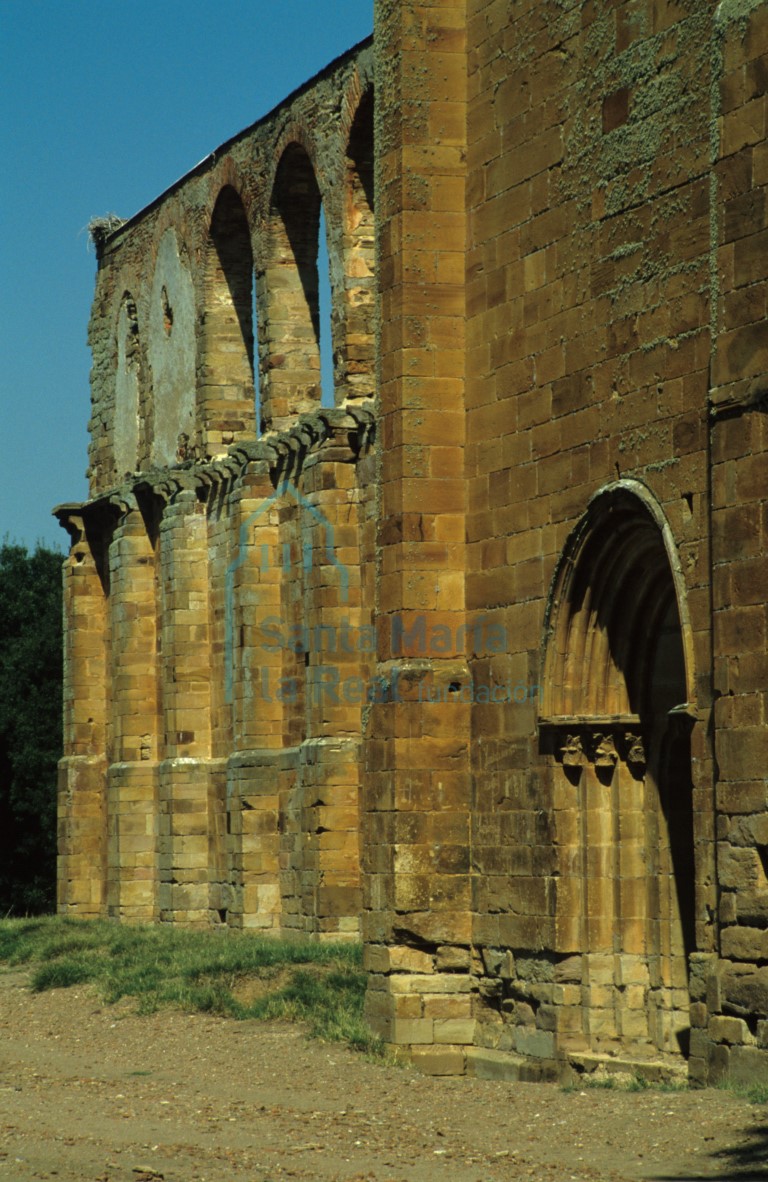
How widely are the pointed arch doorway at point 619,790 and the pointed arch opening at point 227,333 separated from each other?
12866 millimetres

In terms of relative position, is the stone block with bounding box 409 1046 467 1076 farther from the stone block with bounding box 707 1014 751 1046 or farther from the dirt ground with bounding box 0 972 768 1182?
the stone block with bounding box 707 1014 751 1046

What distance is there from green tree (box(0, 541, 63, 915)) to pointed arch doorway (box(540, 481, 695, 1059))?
80.6 ft

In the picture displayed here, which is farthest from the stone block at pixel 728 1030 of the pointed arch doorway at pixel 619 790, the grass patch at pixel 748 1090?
the pointed arch doorway at pixel 619 790

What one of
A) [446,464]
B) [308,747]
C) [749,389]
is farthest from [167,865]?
[749,389]

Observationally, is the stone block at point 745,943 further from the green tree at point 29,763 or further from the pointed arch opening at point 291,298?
the green tree at point 29,763

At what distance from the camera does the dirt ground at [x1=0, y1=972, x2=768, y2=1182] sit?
35.0 feet

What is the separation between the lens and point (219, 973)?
63.4 ft

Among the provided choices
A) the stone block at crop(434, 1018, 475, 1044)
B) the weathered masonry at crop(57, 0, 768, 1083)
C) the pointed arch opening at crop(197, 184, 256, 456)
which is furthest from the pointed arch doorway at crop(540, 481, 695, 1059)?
the pointed arch opening at crop(197, 184, 256, 456)

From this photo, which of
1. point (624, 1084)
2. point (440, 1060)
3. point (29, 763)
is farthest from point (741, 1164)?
point (29, 763)

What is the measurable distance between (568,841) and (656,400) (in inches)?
121

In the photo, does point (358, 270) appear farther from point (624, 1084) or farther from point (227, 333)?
point (624, 1084)

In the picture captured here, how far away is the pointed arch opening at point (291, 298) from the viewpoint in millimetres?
25297

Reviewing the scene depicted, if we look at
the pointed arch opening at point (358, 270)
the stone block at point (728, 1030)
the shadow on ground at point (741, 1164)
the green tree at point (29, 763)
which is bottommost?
the shadow on ground at point (741, 1164)

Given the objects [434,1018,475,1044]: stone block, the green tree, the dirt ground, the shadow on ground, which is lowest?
the dirt ground
